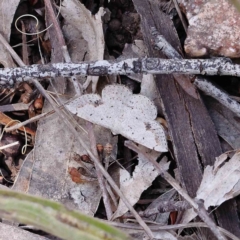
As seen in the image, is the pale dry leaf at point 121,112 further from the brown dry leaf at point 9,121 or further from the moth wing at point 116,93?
the brown dry leaf at point 9,121

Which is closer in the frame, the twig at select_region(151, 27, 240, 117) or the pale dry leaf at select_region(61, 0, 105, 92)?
the twig at select_region(151, 27, 240, 117)

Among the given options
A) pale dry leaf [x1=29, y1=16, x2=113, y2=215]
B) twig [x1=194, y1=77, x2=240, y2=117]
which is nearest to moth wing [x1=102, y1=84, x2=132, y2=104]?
pale dry leaf [x1=29, y1=16, x2=113, y2=215]

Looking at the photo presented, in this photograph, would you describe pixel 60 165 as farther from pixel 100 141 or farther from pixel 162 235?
pixel 162 235

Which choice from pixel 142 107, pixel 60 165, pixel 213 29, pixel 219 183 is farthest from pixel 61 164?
pixel 213 29

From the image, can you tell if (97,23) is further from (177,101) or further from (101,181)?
(101,181)

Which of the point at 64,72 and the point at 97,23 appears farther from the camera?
the point at 97,23

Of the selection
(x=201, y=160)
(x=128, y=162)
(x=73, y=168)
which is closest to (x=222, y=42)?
(x=201, y=160)

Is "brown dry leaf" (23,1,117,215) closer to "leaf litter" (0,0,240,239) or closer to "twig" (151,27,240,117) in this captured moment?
"leaf litter" (0,0,240,239)
